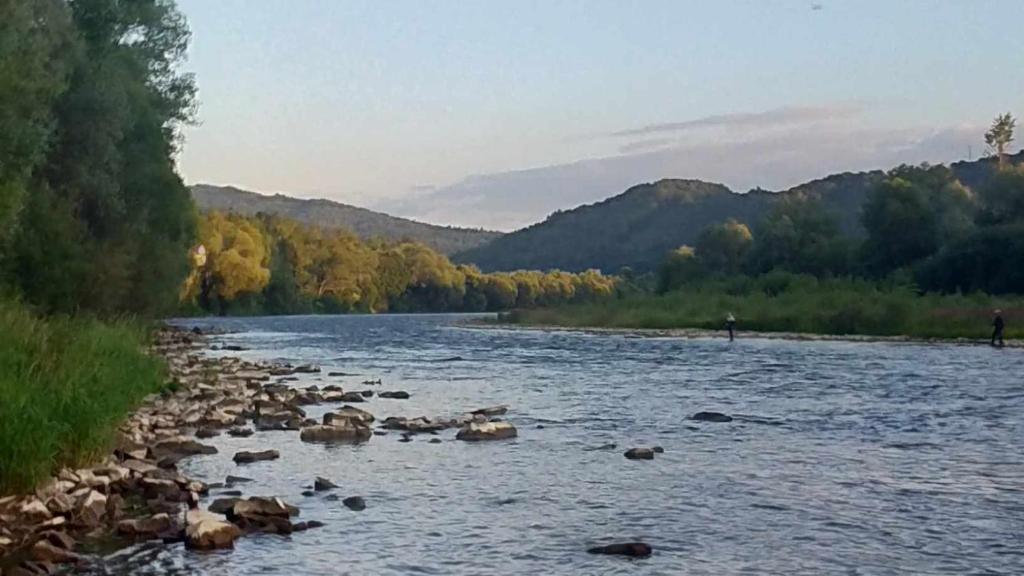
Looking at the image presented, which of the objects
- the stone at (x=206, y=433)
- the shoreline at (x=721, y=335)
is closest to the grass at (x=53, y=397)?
the stone at (x=206, y=433)

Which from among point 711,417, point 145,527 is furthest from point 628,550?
point 711,417

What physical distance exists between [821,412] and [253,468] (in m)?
15.2

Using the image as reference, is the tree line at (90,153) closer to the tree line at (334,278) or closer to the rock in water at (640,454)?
the rock in water at (640,454)

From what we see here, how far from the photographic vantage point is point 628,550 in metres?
12.6

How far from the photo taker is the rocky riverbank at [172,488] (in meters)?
12.3

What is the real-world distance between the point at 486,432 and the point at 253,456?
5320 millimetres

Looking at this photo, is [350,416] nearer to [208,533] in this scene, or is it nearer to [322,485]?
[322,485]

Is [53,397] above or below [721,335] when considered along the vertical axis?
above

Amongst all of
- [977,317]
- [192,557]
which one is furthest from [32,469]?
[977,317]

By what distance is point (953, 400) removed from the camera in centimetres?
2948

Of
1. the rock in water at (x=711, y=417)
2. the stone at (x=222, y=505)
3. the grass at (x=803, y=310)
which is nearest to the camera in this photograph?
the stone at (x=222, y=505)

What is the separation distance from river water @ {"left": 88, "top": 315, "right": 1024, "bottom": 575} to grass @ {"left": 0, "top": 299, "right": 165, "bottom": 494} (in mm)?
1948

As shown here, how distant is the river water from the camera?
12406mm

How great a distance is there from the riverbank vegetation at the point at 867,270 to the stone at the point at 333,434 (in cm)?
4842
